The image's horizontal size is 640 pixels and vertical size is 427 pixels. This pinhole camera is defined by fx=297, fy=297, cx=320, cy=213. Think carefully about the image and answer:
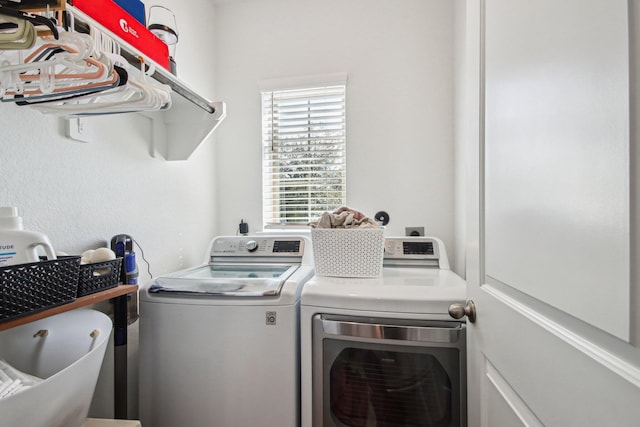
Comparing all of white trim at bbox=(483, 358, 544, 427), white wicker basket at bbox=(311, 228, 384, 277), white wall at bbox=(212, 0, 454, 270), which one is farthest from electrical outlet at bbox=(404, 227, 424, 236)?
white trim at bbox=(483, 358, 544, 427)

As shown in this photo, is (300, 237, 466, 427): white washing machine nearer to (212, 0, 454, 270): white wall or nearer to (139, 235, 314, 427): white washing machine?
(139, 235, 314, 427): white washing machine

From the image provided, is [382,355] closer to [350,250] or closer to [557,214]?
[350,250]

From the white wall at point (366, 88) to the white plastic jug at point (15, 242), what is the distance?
1.41 m

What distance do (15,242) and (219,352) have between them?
75 centimetres

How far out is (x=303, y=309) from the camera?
3.88 feet

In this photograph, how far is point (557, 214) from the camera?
509 mm

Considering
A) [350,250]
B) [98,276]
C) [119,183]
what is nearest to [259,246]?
[350,250]

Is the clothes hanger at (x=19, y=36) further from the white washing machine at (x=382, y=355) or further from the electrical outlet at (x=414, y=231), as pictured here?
the electrical outlet at (x=414, y=231)

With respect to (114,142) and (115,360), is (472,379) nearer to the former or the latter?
(115,360)

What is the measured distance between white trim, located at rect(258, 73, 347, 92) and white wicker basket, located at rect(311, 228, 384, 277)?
1183 mm

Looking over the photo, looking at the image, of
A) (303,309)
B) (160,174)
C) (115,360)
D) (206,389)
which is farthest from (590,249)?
(160,174)

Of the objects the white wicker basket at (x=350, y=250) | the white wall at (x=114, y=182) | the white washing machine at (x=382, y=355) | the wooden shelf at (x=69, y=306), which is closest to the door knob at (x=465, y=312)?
the white washing machine at (x=382, y=355)

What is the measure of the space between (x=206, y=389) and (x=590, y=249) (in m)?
1.33

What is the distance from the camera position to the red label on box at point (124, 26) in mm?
825
